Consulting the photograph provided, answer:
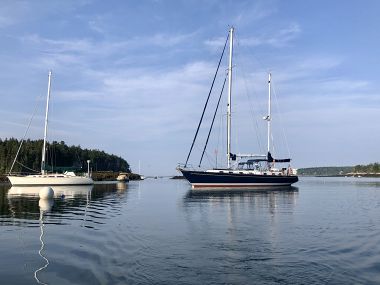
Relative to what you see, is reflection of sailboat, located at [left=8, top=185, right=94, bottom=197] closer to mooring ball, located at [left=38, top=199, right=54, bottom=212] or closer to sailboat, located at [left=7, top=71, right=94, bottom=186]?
sailboat, located at [left=7, top=71, right=94, bottom=186]

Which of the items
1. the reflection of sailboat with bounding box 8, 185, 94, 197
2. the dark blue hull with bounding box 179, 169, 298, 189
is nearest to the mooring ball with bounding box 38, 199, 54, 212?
the reflection of sailboat with bounding box 8, 185, 94, 197

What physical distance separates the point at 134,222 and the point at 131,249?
9415 mm

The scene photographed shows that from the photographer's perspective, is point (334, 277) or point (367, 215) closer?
point (334, 277)

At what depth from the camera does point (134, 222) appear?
27.4 metres

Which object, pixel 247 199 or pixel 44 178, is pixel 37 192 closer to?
pixel 44 178

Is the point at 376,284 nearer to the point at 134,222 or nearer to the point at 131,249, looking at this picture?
the point at 131,249

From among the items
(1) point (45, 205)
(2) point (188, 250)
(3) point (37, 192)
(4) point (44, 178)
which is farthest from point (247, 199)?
(4) point (44, 178)

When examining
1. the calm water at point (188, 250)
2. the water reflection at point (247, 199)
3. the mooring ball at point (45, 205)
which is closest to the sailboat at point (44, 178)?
the water reflection at point (247, 199)

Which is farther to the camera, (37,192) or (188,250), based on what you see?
(37,192)

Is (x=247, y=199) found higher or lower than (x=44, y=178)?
lower

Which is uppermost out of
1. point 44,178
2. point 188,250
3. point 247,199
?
point 44,178

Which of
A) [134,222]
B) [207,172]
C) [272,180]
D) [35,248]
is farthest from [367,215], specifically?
[272,180]

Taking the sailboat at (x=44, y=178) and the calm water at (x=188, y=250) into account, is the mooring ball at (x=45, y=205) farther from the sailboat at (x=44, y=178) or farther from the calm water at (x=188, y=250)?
the sailboat at (x=44, y=178)

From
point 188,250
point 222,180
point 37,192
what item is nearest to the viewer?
point 188,250
